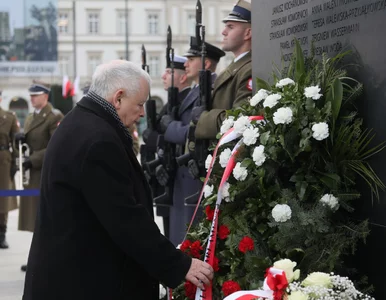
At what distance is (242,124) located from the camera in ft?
12.6

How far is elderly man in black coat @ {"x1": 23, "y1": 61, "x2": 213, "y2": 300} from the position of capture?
11.1 ft

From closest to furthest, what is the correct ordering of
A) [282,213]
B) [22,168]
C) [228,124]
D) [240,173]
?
[282,213]
[240,173]
[228,124]
[22,168]

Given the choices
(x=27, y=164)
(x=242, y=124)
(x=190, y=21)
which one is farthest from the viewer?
(x=190, y=21)

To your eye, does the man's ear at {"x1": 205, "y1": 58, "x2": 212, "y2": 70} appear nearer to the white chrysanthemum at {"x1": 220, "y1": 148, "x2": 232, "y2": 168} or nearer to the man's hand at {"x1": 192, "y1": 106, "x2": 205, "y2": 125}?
the man's hand at {"x1": 192, "y1": 106, "x2": 205, "y2": 125}

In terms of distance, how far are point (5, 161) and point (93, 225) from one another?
264 inches

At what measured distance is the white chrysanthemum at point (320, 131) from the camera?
11.4ft

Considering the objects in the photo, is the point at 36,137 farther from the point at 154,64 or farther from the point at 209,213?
the point at 154,64

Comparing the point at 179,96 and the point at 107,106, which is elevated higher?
the point at 107,106

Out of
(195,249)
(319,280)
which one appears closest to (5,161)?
(195,249)

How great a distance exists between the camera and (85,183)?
338 centimetres

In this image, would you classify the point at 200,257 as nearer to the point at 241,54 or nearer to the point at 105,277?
the point at 105,277

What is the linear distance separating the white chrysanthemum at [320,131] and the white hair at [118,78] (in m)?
0.75

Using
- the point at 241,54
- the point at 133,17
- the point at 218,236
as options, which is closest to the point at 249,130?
the point at 218,236

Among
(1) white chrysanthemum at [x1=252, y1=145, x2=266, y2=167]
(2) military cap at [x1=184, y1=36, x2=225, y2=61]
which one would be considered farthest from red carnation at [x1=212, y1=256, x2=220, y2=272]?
(2) military cap at [x1=184, y1=36, x2=225, y2=61]
